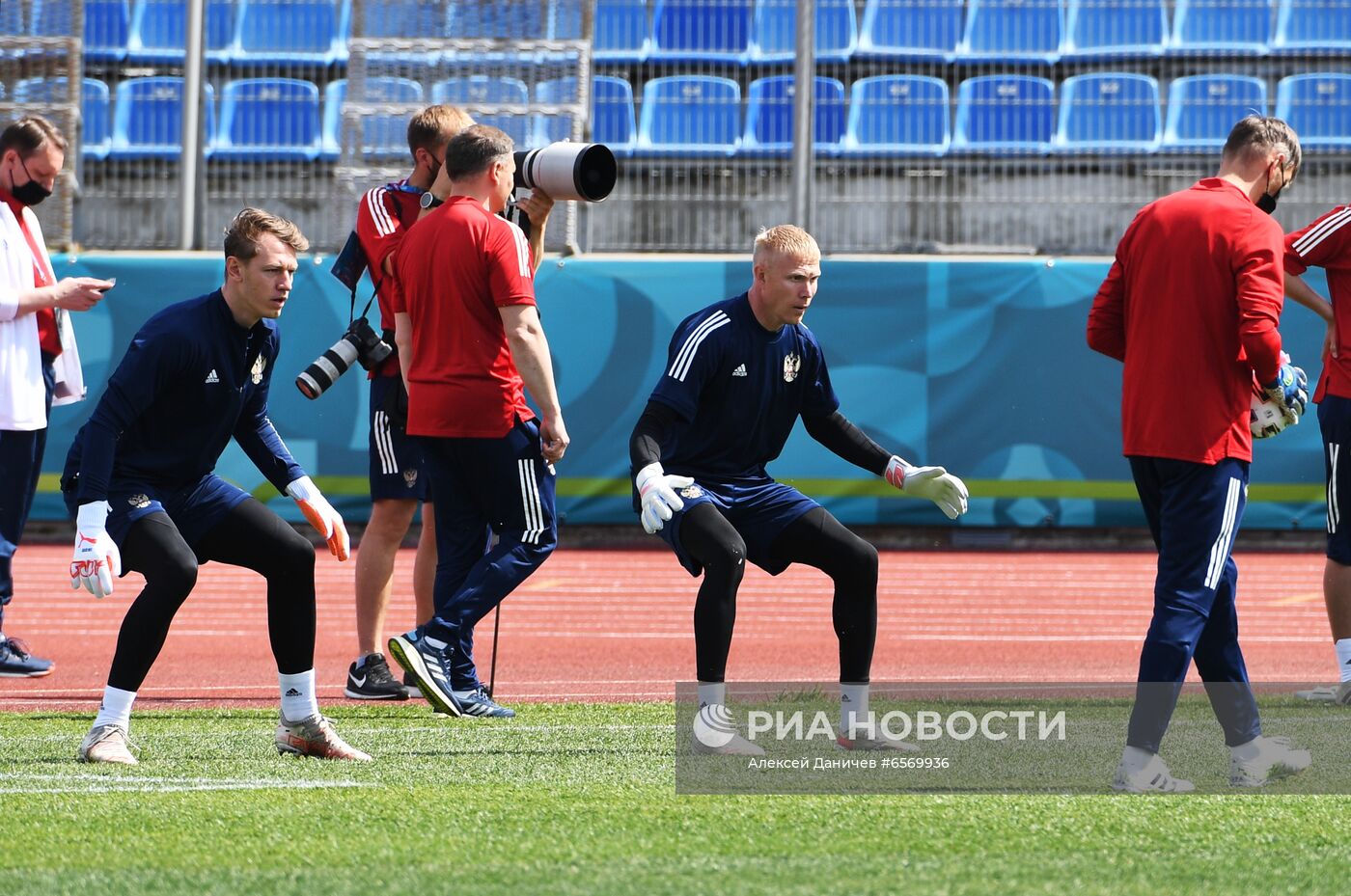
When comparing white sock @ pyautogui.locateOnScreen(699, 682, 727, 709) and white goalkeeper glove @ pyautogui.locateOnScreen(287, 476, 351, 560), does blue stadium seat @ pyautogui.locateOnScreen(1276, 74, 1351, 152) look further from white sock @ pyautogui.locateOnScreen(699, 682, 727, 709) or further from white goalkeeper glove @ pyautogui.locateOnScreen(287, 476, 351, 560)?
white goalkeeper glove @ pyautogui.locateOnScreen(287, 476, 351, 560)

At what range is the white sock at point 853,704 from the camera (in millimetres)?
5562

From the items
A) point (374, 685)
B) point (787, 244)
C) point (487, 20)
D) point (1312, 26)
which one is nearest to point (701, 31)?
point (487, 20)

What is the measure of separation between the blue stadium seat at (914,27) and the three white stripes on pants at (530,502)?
1071cm

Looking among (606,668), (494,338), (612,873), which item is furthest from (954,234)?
(612,873)

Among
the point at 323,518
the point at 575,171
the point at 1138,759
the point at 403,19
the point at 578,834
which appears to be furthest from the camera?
the point at 403,19

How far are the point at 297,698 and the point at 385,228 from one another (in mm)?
2264

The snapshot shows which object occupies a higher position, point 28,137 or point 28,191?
point 28,137

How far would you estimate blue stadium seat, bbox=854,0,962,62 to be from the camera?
629 inches

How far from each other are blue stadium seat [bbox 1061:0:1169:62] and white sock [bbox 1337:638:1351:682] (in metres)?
10.3

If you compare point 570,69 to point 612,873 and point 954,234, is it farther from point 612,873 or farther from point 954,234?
point 612,873

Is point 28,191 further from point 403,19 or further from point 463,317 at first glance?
point 403,19

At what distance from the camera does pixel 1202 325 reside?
15.7 feet

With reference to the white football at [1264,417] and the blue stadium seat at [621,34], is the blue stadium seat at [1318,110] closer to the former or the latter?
the blue stadium seat at [621,34]

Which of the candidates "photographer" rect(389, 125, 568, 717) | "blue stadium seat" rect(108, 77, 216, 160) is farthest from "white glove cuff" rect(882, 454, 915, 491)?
"blue stadium seat" rect(108, 77, 216, 160)
